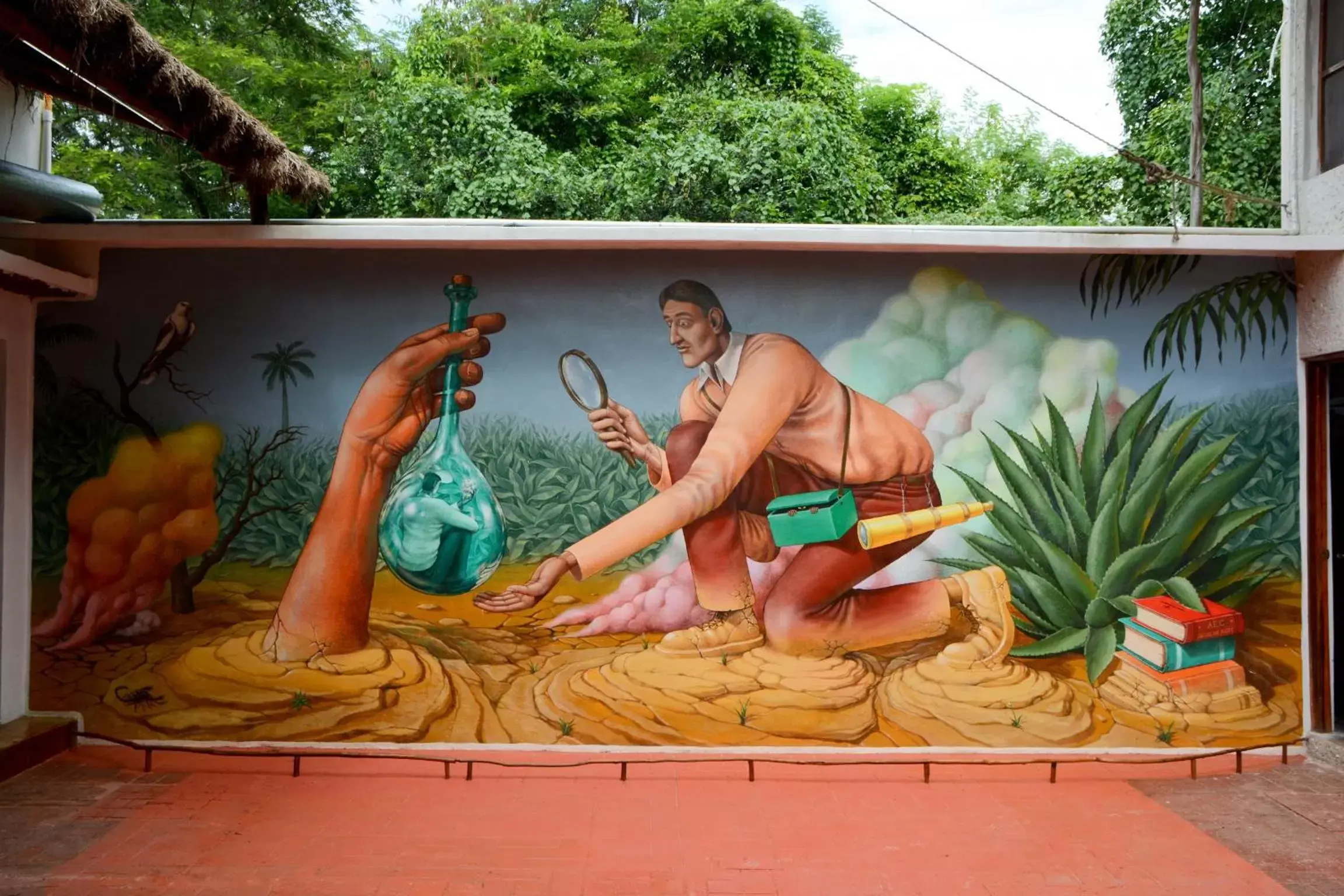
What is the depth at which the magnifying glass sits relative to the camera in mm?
5355

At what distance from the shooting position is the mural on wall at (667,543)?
5297mm

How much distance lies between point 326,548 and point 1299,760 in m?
5.35

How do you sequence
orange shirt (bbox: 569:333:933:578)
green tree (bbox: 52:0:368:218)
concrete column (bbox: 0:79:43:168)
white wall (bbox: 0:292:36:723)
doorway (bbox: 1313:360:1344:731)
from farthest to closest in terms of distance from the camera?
1. green tree (bbox: 52:0:368:218)
2. concrete column (bbox: 0:79:43:168)
3. doorway (bbox: 1313:360:1344:731)
4. orange shirt (bbox: 569:333:933:578)
5. white wall (bbox: 0:292:36:723)

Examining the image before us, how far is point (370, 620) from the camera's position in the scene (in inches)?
210

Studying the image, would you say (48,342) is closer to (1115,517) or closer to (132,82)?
(132,82)

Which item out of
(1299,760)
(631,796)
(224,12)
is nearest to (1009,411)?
(1299,760)

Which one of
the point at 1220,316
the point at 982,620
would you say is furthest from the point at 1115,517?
the point at 1220,316

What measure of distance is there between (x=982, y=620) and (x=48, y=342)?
5.24 metres

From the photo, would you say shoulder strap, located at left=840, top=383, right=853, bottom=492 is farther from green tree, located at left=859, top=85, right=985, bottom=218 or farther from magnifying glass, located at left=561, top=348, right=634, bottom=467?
green tree, located at left=859, top=85, right=985, bottom=218

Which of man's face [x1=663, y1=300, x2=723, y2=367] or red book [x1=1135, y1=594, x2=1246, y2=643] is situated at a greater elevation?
man's face [x1=663, y1=300, x2=723, y2=367]

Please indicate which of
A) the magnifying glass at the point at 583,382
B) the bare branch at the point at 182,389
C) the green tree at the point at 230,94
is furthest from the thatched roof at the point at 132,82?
the green tree at the point at 230,94

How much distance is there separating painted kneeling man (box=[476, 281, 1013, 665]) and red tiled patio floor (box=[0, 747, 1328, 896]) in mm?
729

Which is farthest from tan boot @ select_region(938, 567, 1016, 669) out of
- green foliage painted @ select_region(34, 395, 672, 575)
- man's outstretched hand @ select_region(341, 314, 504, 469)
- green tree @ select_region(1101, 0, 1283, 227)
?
green tree @ select_region(1101, 0, 1283, 227)

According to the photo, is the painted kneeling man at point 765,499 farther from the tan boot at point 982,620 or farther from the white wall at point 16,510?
the white wall at point 16,510
